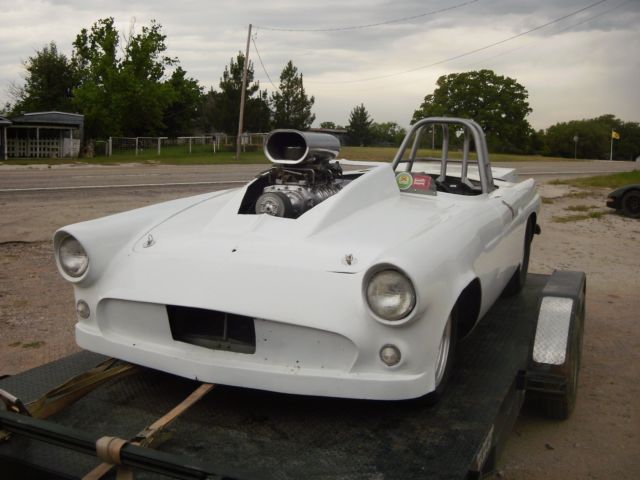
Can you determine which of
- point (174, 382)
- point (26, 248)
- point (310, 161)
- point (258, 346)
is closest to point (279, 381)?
point (258, 346)

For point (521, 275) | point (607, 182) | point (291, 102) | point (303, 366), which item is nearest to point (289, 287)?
point (303, 366)

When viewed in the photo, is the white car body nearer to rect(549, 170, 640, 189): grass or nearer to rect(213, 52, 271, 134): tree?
rect(549, 170, 640, 189): grass

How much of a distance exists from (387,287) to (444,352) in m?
0.54

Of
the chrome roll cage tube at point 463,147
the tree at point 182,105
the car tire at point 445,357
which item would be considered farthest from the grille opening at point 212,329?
the tree at point 182,105

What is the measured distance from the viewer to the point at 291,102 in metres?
53.6

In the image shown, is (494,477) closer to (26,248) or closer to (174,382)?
(174,382)

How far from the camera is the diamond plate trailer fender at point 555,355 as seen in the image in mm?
3170

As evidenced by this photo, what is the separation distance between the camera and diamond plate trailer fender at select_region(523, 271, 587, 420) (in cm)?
317

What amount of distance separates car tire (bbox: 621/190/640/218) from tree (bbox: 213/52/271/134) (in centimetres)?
3593

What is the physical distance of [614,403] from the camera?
12.5 feet

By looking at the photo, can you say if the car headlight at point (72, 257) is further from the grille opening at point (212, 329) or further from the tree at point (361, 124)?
the tree at point (361, 124)

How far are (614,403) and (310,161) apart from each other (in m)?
2.19

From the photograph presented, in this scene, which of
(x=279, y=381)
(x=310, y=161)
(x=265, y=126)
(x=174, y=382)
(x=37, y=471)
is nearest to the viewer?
(x=37, y=471)

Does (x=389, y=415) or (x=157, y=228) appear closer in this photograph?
(x=389, y=415)
